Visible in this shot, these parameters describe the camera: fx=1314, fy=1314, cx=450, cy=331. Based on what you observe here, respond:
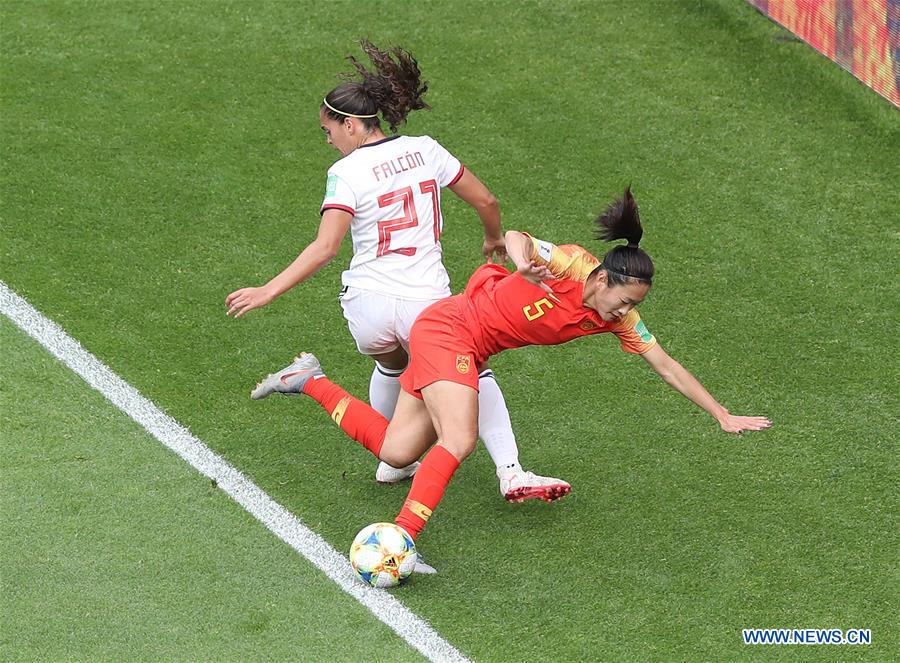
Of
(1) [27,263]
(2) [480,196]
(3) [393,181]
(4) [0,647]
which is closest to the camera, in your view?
(4) [0,647]

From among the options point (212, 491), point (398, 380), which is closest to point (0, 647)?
point (212, 491)

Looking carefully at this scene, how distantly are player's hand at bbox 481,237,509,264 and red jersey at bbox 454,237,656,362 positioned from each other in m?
0.50

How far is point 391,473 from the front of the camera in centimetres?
599

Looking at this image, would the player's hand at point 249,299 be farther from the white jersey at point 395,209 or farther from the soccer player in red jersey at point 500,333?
the soccer player in red jersey at point 500,333

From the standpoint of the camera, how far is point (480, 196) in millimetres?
5883

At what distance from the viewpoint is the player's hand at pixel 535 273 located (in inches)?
203

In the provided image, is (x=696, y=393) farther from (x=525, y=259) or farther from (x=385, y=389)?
(x=385, y=389)

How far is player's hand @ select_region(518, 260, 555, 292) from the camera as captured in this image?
5.14 meters

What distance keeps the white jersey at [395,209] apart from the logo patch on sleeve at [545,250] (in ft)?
1.84

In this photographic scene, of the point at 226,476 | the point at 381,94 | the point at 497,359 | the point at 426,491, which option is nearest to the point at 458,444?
the point at 426,491

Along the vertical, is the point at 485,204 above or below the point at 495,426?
above

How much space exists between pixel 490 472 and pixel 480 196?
129cm

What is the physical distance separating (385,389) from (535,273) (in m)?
1.15

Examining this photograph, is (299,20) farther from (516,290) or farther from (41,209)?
(516,290)
